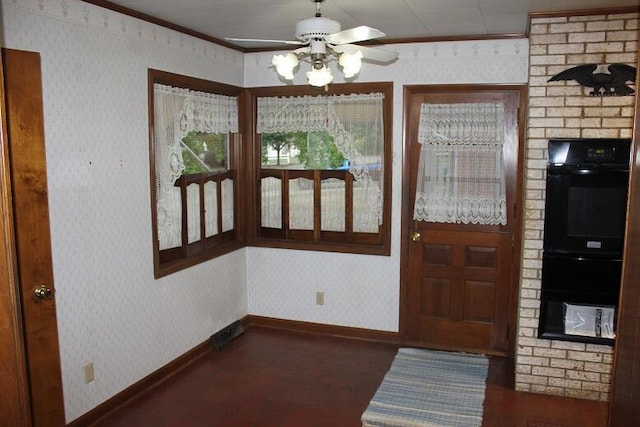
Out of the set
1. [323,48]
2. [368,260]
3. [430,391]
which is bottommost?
[430,391]

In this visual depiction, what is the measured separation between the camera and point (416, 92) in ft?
14.4

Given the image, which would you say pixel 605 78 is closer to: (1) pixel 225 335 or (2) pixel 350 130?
(2) pixel 350 130

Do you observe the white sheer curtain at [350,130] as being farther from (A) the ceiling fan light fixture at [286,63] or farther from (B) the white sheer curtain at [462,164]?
(A) the ceiling fan light fixture at [286,63]

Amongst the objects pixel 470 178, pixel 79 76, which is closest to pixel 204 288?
pixel 79 76

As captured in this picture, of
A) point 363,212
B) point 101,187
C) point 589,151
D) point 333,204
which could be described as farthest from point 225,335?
point 589,151

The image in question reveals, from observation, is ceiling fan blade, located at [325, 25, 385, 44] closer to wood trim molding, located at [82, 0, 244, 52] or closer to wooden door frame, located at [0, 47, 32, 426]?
wood trim molding, located at [82, 0, 244, 52]

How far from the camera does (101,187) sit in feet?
10.7

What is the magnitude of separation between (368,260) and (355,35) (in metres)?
2.51

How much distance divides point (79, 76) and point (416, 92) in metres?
2.53

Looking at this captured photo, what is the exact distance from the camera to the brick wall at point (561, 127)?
334 centimetres

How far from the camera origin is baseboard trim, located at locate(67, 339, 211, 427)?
3284 millimetres

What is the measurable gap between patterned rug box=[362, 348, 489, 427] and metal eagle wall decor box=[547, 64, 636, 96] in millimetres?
2120

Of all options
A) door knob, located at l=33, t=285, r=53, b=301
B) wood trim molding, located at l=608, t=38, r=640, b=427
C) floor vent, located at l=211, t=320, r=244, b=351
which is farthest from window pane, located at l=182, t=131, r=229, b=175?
wood trim molding, located at l=608, t=38, r=640, b=427

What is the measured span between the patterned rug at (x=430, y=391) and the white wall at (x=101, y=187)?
162cm
